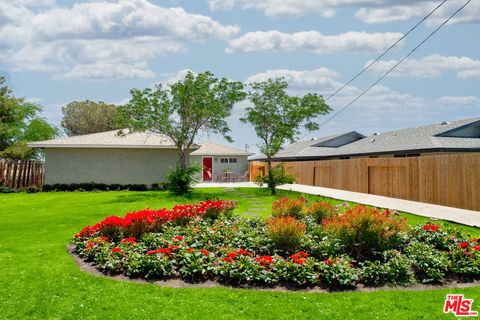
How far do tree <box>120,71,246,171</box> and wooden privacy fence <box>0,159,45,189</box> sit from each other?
21.5 feet

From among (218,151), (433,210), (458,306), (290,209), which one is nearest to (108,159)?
(218,151)

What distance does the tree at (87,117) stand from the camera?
50.8 m

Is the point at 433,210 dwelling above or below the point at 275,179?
below

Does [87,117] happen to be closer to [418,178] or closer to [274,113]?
[274,113]

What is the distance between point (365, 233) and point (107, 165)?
20.5 metres

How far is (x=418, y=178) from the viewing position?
16.3 metres

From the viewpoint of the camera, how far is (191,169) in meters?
21.2

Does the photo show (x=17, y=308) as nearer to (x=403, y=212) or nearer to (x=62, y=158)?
(x=403, y=212)

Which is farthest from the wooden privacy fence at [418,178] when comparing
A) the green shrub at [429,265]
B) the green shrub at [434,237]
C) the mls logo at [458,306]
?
the mls logo at [458,306]

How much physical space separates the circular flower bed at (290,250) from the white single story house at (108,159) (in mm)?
16165

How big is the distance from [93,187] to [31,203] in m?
6.87

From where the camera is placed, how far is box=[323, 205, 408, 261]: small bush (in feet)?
23.2

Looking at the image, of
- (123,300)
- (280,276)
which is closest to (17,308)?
(123,300)

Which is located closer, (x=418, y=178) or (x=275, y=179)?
(x=418, y=178)
